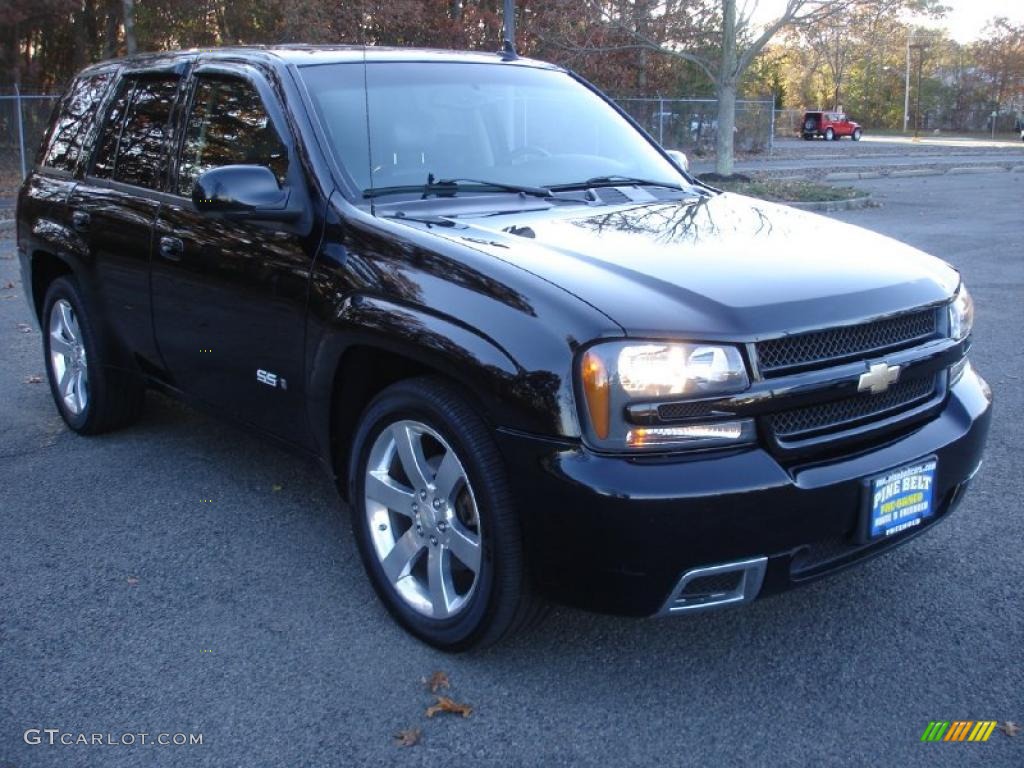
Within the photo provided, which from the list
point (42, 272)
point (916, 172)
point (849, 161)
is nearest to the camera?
point (42, 272)

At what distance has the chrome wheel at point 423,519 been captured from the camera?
10.7ft

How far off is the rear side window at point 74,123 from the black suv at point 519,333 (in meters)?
0.48

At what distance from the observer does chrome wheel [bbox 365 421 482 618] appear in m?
3.27

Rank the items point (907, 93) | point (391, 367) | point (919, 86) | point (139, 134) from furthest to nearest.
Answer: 1. point (919, 86)
2. point (907, 93)
3. point (139, 134)
4. point (391, 367)

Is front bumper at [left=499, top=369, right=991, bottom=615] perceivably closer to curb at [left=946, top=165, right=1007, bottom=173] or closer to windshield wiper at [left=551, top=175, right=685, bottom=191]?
windshield wiper at [left=551, top=175, right=685, bottom=191]

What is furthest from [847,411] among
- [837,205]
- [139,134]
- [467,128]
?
[837,205]

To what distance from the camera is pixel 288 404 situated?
4.01 metres

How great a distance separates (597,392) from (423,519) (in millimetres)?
855

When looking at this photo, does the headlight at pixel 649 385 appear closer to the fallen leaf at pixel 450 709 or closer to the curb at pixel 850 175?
the fallen leaf at pixel 450 709

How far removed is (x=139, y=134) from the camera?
195 inches

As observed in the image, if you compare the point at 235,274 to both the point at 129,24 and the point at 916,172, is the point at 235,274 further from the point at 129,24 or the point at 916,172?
the point at 129,24

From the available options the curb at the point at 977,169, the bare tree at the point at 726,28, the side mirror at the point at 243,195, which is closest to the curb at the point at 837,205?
the bare tree at the point at 726,28

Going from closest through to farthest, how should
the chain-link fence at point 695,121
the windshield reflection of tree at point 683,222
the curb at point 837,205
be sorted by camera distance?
the windshield reflection of tree at point 683,222
the curb at point 837,205
the chain-link fence at point 695,121

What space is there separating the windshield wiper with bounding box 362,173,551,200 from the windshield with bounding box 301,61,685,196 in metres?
0.02
